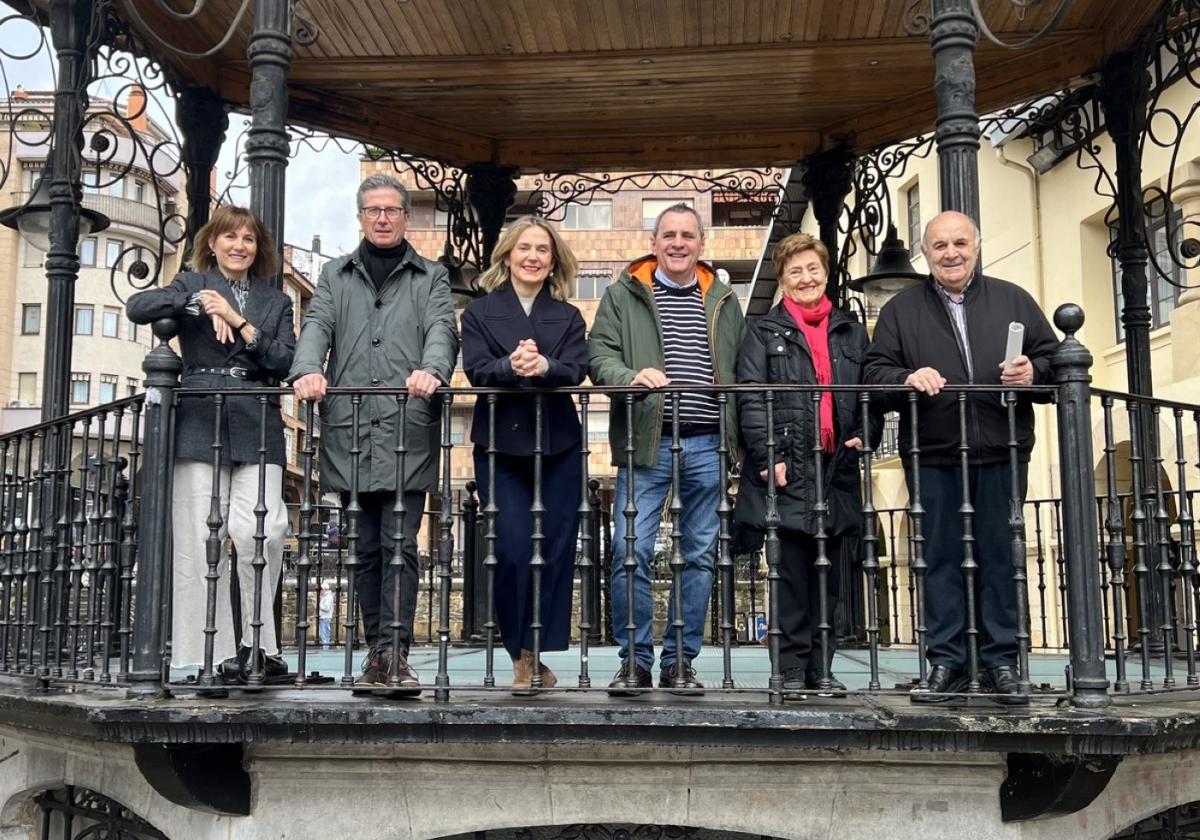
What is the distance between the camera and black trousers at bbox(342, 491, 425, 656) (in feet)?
16.2

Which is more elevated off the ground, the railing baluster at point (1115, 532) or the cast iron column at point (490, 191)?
the cast iron column at point (490, 191)

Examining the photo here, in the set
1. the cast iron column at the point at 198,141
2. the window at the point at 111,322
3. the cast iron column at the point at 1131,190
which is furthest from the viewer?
the window at the point at 111,322

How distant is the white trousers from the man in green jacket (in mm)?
1452

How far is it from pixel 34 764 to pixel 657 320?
3588 millimetres

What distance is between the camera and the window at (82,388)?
49.2 metres

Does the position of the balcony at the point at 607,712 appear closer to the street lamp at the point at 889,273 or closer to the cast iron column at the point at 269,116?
Answer: the cast iron column at the point at 269,116

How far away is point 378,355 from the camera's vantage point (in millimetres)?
5152

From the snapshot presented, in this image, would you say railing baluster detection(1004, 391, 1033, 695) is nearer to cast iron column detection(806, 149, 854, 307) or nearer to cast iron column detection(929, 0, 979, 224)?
cast iron column detection(929, 0, 979, 224)

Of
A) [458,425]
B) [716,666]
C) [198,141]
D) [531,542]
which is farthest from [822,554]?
[458,425]

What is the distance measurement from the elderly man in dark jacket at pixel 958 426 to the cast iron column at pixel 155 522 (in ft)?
9.14

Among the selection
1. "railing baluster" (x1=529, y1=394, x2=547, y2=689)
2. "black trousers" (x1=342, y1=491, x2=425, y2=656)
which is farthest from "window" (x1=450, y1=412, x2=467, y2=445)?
"railing baluster" (x1=529, y1=394, x2=547, y2=689)

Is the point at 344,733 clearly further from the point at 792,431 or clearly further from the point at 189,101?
the point at 189,101

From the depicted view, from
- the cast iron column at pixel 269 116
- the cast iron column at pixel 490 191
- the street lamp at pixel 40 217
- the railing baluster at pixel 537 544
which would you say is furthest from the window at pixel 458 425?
the railing baluster at pixel 537 544

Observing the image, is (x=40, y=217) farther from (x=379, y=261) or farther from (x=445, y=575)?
(x=445, y=575)
